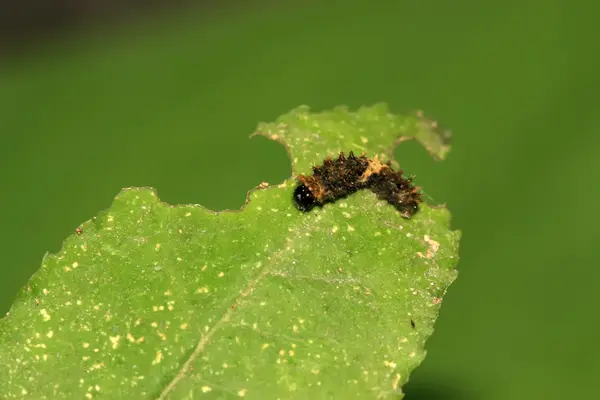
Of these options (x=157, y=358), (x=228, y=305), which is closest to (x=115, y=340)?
(x=157, y=358)

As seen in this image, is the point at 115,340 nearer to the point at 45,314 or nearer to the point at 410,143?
the point at 45,314

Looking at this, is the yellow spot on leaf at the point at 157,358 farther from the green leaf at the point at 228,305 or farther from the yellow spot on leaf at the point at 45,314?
the yellow spot on leaf at the point at 45,314

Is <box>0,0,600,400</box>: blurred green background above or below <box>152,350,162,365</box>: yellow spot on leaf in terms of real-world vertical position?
above

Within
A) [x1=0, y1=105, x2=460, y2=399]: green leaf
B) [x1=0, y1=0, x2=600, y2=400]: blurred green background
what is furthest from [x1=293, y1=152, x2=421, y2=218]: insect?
[x1=0, y1=0, x2=600, y2=400]: blurred green background

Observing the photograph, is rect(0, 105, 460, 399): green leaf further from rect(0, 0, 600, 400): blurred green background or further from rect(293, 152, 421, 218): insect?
rect(0, 0, 600, 400): blurred green background

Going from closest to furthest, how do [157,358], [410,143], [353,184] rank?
[157,358] < [353,184] < [410,143]
